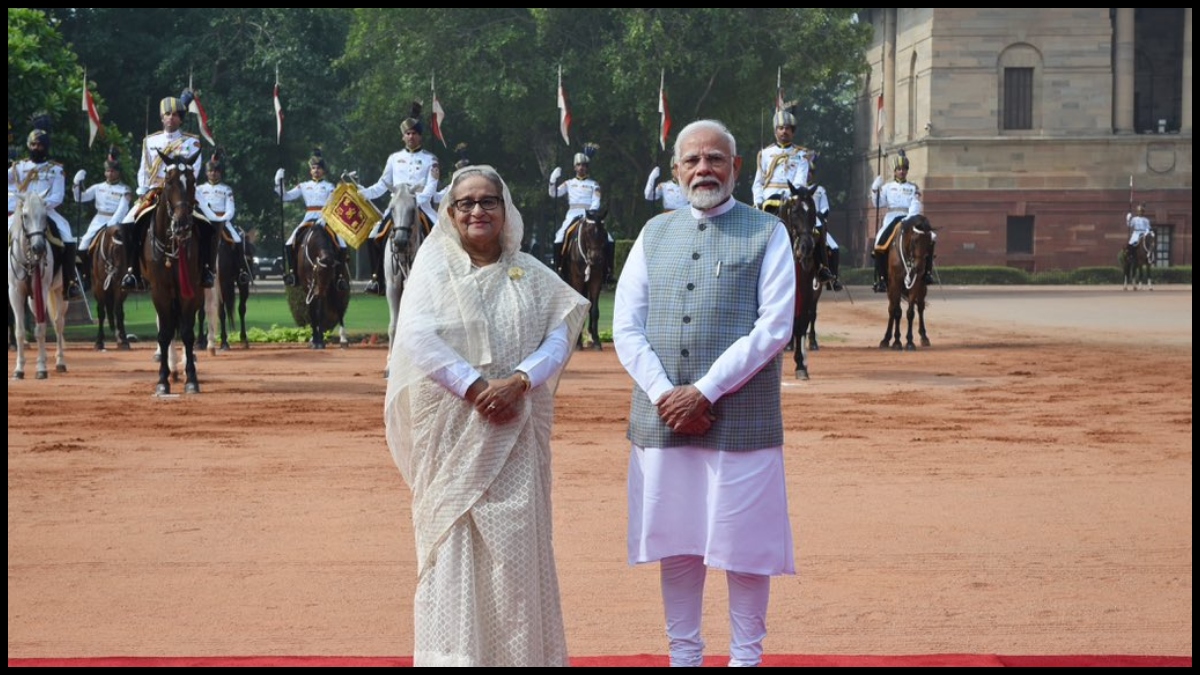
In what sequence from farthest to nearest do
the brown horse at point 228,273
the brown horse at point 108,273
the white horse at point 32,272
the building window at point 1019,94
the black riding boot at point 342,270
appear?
1. the building window at point 1019,94
2. the black riding boot at point 342,270
3. the brown horse at point 228,273
4. the brown horse at point 108,273
5. the white horse at point 32,272

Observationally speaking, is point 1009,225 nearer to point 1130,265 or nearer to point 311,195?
point 1130,265

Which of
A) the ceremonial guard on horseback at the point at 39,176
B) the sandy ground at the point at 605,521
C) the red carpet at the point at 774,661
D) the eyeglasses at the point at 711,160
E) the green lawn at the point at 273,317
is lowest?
the green lawn at the point at 273,317

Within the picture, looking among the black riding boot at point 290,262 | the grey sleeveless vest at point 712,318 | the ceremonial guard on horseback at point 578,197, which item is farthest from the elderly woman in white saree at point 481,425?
the black riding boot at point 290,262

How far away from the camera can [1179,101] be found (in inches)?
2379

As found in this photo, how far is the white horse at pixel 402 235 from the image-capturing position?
17.6 metres

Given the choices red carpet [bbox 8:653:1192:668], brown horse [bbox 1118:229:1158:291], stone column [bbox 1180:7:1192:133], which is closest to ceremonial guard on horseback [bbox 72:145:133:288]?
red carpet [bbox 8:653:1192:668]

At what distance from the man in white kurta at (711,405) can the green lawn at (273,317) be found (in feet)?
66.3

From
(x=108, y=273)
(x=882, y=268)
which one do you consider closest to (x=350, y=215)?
(x=108, y=273)

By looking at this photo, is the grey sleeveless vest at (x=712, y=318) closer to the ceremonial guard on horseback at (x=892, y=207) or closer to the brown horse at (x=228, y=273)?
the brown horse at (x=228, y=273)

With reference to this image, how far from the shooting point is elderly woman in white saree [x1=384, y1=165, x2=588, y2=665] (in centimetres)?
552

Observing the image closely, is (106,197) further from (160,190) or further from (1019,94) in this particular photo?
(1019,94)

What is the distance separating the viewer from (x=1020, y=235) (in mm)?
58156

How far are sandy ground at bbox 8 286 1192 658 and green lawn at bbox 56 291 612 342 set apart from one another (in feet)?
28.0

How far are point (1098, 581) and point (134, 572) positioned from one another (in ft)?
14.6
